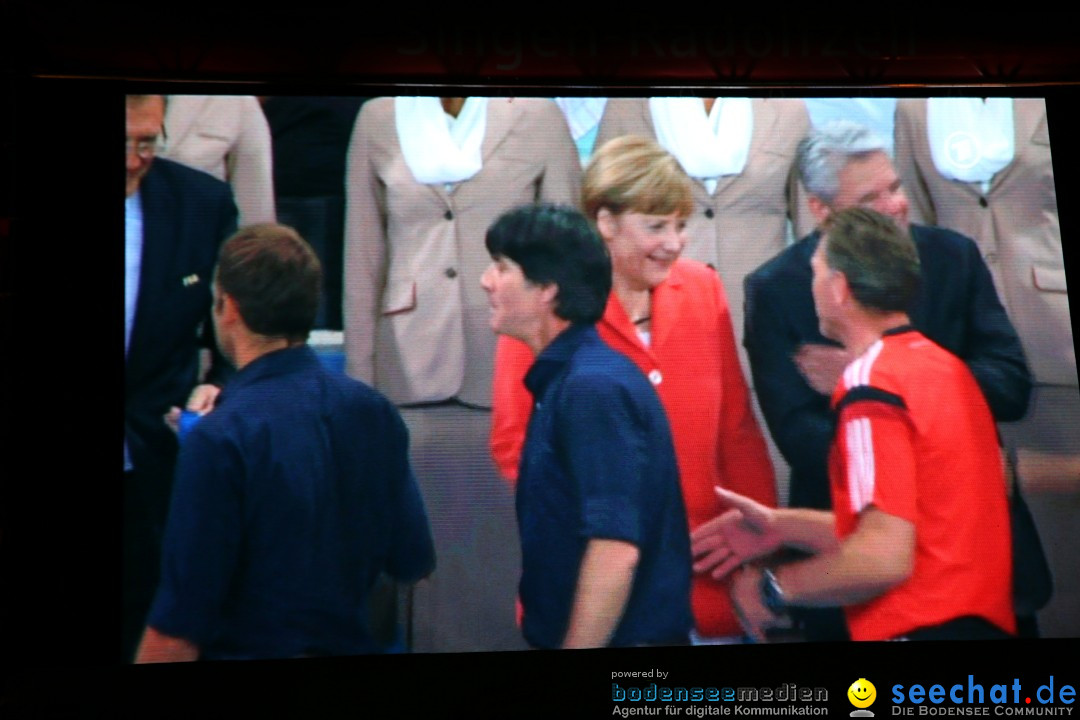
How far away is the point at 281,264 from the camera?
3.98 m

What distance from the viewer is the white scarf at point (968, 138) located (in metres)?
4.13

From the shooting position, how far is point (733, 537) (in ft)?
12.8

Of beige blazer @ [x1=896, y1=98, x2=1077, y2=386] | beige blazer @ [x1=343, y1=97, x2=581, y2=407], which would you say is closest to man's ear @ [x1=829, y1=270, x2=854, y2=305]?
beige blazer @ [x1=896, y1=98, x2=1077, y2=386]

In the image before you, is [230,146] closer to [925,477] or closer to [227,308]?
[227,308]

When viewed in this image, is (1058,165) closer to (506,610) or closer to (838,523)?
(838,523)

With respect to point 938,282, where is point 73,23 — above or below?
above

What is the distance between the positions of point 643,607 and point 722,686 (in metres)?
0.33

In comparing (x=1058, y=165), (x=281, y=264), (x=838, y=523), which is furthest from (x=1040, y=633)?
(x=281, y=264)

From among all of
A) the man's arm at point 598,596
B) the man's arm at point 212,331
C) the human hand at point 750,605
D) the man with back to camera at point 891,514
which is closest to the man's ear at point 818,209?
the man with back to camera at point 891,514

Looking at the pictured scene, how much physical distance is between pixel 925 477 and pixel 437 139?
1861 millimetres

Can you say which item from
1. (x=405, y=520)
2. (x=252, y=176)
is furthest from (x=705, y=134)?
(x=405, y=520)

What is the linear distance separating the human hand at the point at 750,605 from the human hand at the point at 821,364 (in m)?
0.63

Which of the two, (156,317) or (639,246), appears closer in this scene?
(156,317)

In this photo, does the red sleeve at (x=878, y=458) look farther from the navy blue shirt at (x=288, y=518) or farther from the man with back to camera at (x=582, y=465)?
the navy blue shirt at (x=288, y=518)
